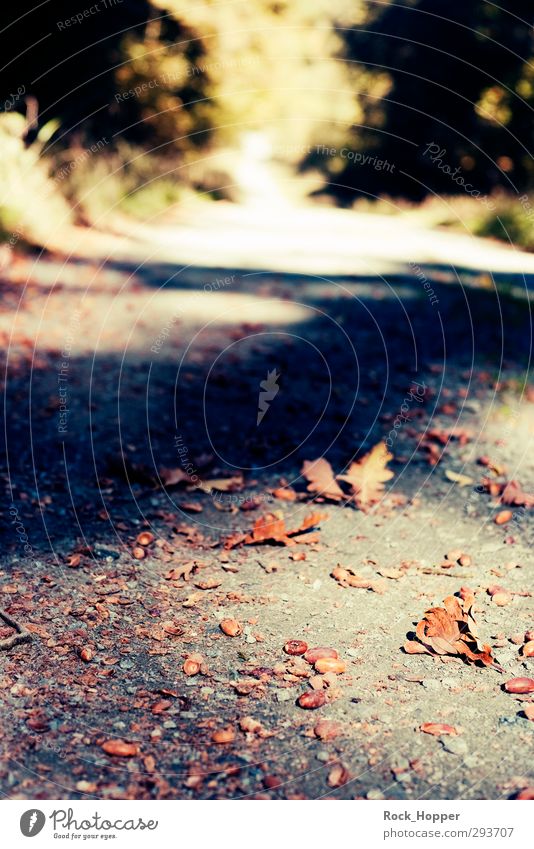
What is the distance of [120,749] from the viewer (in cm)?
212

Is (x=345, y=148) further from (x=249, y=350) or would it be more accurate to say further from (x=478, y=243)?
(x=249, y=350)

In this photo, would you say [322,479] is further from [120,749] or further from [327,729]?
[120,749]

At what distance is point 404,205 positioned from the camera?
2200cm

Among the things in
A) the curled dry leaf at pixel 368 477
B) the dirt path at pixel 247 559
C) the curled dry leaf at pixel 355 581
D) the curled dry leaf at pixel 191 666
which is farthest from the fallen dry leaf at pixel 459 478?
the curled dry leaf at pixel 191 666

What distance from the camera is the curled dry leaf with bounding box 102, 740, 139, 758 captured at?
2.11 meters

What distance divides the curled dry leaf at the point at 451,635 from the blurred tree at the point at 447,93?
15.6 m

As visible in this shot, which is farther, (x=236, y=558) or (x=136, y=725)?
(x=236, y=558)

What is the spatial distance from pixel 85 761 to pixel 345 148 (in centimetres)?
2353

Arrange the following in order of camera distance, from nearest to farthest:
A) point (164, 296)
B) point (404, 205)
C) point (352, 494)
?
point (352, 494) → point (164, 296) → point (404, 205)

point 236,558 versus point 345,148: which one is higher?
point 345,148

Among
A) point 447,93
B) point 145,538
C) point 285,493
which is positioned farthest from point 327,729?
point 447,93

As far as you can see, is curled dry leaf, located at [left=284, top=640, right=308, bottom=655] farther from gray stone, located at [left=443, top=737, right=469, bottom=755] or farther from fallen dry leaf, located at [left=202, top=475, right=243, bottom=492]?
fallen dry leaf, located at [left=202, top=475, right=243, bottom=492]
